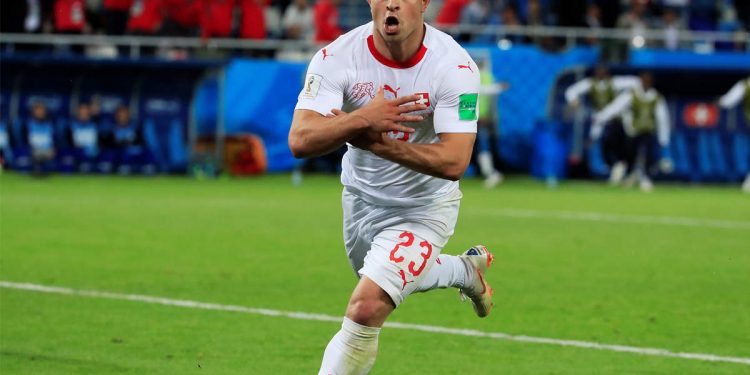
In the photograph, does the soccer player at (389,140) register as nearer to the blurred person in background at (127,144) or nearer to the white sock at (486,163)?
the white sock at (486,163)

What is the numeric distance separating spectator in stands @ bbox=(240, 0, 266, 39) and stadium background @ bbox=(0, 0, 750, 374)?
0.06m

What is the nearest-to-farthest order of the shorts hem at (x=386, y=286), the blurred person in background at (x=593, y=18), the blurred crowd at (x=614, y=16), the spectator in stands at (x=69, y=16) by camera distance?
the shorts hem at (x=386, y=286) < the spectator in stands at (x=69, y=16) < the blurred crowd at (x=614, y=16) < the blurred person in background at (x=593, y=18)

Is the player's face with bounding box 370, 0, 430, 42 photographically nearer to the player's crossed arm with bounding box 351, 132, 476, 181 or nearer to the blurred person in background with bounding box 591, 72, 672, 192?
the player's crossed arm with bounding box 351, 132, 476, 181

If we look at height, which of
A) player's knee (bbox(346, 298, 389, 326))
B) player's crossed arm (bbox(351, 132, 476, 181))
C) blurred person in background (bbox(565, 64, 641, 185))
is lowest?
blurred person in background (bbox(565, 64, 641, 185))

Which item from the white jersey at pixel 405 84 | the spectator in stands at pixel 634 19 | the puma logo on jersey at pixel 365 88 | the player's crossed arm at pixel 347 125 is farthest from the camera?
the spectator in stands at pixel 634 19

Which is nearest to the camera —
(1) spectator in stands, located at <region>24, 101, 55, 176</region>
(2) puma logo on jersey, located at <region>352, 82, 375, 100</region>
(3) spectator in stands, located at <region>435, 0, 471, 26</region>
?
(2) puma logo on jersey, located at <region>352, 82, 375, 100</region>

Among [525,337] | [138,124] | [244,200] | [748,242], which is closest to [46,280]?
[525,337]

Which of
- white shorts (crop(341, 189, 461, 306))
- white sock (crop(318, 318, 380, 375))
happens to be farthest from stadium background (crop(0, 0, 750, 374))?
white sock (crop(318, 318, 380, 375))

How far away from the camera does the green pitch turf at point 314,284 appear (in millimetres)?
8266

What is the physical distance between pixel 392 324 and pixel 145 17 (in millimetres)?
17763

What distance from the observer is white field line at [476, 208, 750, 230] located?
18312mm

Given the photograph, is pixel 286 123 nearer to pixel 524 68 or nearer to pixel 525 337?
pixel 524 68

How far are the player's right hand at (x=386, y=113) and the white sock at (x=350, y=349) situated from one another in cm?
89

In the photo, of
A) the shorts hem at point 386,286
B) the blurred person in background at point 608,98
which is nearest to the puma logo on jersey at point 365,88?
the shorts hem at point 386,286
